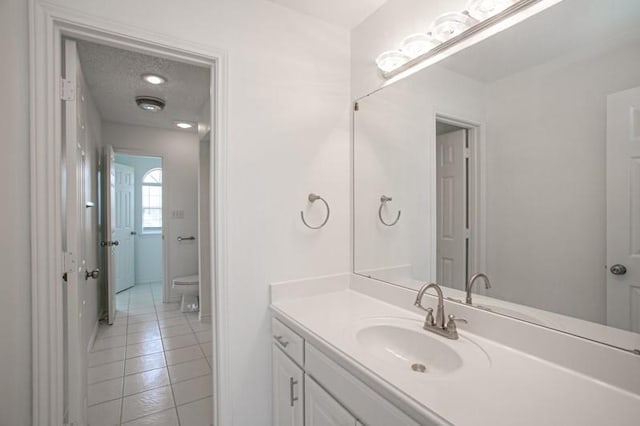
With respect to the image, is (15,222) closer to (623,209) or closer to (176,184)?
(623,209)

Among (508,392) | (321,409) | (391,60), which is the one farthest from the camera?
(391,60)

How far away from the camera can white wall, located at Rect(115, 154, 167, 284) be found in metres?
5.20

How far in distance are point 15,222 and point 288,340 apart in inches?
46.6

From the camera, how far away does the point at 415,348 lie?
1.24 m

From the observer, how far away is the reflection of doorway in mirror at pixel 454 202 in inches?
52.0

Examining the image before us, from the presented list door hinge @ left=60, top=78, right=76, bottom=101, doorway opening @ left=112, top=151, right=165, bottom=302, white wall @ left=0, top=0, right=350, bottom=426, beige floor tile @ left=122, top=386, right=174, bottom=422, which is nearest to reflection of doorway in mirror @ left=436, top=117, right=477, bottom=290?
white wall @ left=0, top=0, right=350, bottom=426

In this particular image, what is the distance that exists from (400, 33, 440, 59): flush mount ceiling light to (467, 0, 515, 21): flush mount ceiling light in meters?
0.19

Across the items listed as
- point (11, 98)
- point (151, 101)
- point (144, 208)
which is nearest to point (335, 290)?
point (11, 98)

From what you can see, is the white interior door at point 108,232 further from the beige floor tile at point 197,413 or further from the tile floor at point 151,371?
the beige floor tile at point 197,413

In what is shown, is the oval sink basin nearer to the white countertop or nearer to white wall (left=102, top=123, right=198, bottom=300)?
the white countertop

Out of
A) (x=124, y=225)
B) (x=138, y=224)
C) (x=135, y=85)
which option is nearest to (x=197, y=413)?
(x=135, y=85)

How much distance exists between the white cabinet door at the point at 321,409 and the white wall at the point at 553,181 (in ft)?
2.41

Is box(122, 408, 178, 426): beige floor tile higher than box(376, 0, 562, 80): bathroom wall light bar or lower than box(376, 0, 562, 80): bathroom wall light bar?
lower

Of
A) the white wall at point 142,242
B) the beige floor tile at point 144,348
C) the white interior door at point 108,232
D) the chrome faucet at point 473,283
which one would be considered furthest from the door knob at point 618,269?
the white wall at point 142,242
